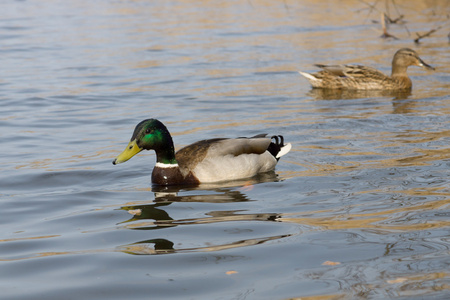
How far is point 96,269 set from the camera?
201 inches

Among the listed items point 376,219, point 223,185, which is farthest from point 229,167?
point 376,219

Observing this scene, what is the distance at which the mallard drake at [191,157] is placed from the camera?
308 inches

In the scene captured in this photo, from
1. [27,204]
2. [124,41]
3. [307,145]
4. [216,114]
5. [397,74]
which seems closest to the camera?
[27,204]

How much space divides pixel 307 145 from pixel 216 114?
2529mm

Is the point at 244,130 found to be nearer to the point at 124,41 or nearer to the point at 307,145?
the point at 307,145

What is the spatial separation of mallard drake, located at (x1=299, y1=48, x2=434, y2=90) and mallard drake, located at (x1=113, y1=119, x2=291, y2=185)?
18.8ft

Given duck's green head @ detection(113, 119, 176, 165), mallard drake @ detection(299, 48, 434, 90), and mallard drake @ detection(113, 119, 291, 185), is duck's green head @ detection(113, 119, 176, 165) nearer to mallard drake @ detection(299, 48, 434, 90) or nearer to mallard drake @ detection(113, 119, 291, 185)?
mallard drake @ detection(113, 119, 291, 185)

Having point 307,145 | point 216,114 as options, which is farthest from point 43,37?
point 307,145

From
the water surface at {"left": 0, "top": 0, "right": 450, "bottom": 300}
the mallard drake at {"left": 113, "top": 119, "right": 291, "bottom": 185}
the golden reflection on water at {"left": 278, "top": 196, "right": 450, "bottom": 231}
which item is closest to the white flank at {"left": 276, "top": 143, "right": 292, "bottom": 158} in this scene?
the water surface at {"left": 0, "top": 0, "right": 450, "bottom": 300}

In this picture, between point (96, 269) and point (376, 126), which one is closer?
point (96, 269)

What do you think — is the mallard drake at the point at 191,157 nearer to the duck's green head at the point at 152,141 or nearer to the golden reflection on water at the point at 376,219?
the duck's green head at the point at 152,141

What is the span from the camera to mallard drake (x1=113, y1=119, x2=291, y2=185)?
782 cm

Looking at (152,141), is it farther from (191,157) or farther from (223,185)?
(223,185)

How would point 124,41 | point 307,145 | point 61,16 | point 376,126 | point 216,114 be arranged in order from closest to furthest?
point 307,145 → point 376,126 → point 216,114 → point 124,41 → point 61,16
